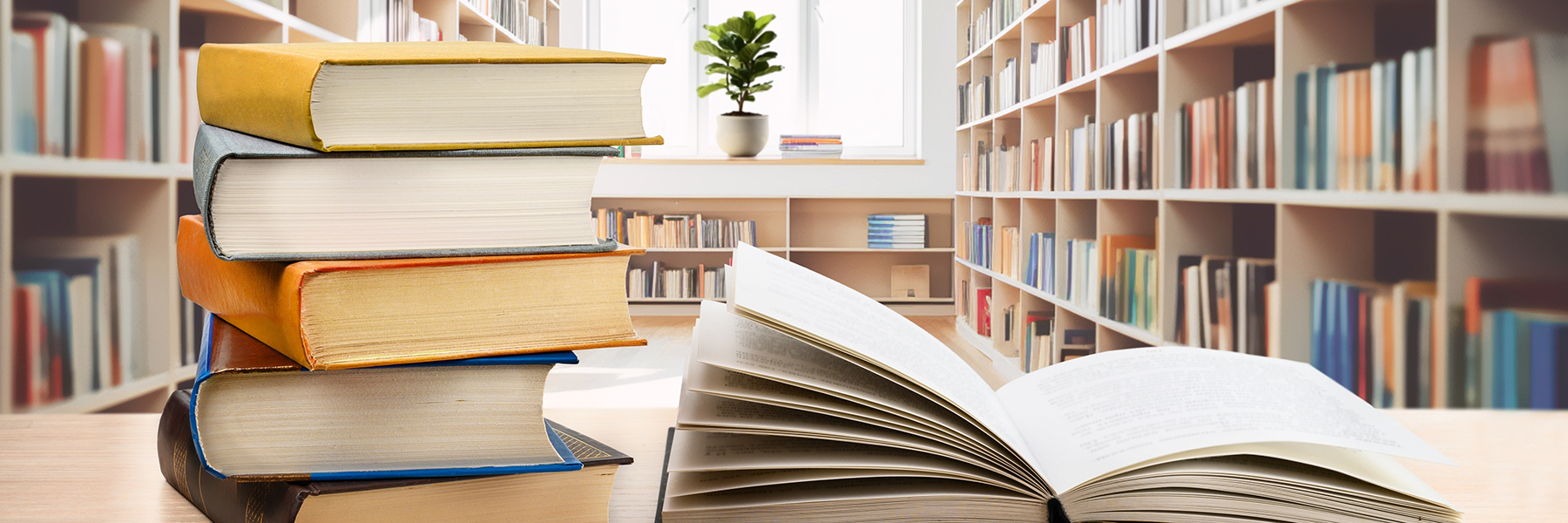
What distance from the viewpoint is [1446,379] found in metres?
1.33

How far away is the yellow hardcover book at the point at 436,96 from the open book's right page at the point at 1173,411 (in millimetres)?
242

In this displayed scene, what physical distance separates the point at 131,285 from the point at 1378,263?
2246mm

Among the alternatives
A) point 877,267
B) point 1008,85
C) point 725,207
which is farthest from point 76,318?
point 877,267

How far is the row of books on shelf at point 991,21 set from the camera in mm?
3756

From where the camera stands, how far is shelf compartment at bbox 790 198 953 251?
543cm

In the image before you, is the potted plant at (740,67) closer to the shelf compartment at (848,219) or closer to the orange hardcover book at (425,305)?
the shelf compartment at (848,219)

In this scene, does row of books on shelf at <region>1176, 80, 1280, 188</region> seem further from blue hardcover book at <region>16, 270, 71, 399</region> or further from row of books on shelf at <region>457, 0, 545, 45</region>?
row of books on shelf at <region>457, 0, 545, 45</region>

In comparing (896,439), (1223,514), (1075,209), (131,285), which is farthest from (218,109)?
(1075,209)

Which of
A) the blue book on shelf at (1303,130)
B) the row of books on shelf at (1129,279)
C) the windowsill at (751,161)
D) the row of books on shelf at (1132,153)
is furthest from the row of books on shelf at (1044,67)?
the windowsill at (751,161)

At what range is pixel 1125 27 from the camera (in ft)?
7.93

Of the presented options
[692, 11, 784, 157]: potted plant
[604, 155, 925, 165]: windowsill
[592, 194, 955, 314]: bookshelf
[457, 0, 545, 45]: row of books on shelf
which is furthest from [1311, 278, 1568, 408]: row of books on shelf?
[592, 194, 955, 314]: bookshelf

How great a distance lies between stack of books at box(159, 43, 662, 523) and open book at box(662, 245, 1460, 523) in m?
0.05

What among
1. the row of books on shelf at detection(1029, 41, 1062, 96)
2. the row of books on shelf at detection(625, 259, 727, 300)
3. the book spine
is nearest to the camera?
the book spine

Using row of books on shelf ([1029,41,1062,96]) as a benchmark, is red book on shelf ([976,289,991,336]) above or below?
below
